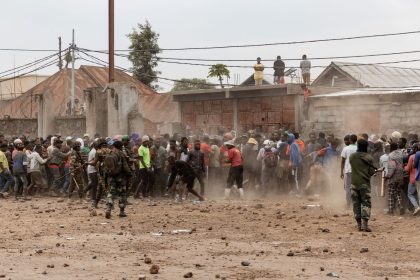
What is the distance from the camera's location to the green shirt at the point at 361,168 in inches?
504

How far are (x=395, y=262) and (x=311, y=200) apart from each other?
7862mm

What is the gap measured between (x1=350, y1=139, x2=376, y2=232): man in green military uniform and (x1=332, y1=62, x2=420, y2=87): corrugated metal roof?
66.5 feet

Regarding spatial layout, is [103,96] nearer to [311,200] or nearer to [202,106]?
[202,106]

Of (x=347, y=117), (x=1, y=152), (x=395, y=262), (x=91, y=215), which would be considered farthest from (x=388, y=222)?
(x=1, y=152)

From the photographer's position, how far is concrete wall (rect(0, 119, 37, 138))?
30312 mm

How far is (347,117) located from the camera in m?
22.5

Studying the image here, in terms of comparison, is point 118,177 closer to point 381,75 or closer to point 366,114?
point 366,114

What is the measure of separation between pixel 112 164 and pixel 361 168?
508cm

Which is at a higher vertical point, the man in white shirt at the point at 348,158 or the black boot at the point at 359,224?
the man in white shirt at the point at 348,158

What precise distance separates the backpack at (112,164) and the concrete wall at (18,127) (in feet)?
53.2

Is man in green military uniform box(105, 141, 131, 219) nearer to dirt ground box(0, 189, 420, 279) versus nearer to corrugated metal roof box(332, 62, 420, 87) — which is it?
dirt ground box(0, 189, 420, 279)

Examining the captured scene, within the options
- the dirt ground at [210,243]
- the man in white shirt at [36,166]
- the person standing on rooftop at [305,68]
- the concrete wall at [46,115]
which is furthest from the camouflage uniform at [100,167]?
the concrete wall at [46,115]

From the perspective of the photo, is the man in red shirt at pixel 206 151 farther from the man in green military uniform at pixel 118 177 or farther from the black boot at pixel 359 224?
the black boot at pixel 359 224

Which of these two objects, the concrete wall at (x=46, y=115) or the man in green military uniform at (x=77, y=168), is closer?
the man in green military uniform at (x=77, y=168)
